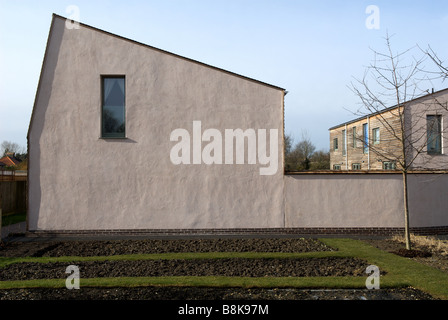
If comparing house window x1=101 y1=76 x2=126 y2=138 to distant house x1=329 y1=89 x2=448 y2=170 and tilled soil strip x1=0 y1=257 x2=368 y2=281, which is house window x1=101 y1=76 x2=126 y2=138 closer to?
tilled soil strip x1=0 y1=257 x2=368 y2=281

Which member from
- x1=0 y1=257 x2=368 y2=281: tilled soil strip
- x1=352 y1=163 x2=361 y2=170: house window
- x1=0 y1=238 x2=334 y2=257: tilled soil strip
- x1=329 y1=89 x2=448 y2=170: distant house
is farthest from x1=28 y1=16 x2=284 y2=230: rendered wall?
x1=352 y1=163 x2=361 y2=170: house window

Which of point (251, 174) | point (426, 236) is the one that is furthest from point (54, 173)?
point (426, 236)

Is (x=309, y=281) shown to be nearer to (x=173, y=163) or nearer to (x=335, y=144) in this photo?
(x=173, y=163)

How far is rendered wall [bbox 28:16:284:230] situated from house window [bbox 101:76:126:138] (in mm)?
259

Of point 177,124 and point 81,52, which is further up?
point 81,52

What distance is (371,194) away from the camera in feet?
37.6

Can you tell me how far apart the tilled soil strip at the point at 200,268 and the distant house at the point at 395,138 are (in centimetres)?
366

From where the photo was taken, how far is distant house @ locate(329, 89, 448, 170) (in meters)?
11.1

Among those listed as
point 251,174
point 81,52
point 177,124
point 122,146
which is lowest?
point 251,174
